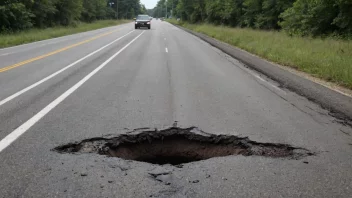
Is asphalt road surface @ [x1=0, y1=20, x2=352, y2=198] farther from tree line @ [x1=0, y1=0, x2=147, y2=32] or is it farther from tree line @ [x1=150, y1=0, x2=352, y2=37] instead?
tree line @ [x1=0, y1=0, x2=147, y2=32]

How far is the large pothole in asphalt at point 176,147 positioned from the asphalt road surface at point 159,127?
8.1 inches

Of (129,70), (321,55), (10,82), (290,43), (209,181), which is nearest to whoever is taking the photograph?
(209,181)

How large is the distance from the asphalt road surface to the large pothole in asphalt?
0.20m

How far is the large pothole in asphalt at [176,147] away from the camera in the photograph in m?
4.34

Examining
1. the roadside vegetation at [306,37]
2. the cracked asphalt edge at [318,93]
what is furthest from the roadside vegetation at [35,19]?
the cracked asphalt edge at [318,93]

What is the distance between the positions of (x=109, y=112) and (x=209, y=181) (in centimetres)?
305

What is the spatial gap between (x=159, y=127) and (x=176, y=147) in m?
0.50

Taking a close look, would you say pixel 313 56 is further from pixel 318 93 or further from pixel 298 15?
pixel 298 15

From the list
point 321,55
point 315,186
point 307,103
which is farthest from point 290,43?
point 315,186

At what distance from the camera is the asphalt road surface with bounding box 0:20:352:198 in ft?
10.8

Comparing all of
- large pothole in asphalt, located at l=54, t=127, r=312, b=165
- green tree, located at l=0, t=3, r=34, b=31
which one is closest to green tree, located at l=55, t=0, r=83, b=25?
green tree, located at l=0, t=3, r=34, b=31

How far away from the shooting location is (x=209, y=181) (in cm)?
339

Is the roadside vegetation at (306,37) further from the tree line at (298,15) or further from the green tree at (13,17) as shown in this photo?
the green tree at (13,17)

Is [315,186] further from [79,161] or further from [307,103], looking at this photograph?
[307,103]
